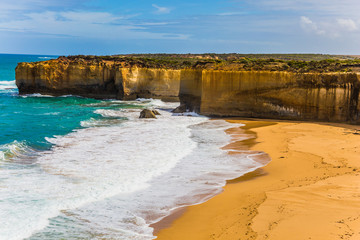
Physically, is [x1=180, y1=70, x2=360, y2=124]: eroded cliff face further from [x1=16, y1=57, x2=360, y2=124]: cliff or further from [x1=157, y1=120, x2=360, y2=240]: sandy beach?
[x1=157, y1=120, x2=360, y2=240]: sandy beach

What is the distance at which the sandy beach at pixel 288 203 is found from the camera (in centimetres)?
840

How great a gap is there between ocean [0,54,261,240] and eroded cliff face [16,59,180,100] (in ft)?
51.5

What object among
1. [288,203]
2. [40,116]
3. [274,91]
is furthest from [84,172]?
[40,116]

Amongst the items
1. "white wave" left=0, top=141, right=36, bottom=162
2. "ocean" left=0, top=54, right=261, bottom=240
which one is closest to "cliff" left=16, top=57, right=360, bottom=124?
"ocean" left=0, top=54, right=261, bottom=240

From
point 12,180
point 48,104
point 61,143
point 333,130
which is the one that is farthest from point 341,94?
point 48,104

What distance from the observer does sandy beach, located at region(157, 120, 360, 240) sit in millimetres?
8402

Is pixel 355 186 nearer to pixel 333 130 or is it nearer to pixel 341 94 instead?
pixel 333 130

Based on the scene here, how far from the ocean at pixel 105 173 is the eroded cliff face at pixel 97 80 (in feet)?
51.5

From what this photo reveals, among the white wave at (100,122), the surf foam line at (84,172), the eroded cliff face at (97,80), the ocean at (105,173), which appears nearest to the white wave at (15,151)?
the ocean at (105,173)

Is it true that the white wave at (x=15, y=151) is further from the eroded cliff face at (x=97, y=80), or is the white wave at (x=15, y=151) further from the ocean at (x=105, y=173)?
the eroded cliff face at (x=97, y=80)

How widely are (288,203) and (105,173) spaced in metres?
6.44

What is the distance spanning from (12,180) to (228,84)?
17352 millimetres

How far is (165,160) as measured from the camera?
605 inches

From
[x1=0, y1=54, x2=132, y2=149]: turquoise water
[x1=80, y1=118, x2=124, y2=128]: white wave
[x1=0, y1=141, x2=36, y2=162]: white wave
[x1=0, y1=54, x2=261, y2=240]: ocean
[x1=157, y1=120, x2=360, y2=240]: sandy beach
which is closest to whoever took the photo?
[x1=157, y1=120, x2=360, y2=240]: sandy beach
